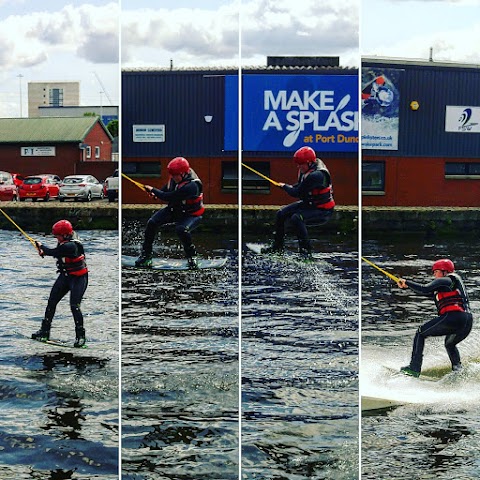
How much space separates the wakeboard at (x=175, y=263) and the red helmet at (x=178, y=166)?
18.1 inches

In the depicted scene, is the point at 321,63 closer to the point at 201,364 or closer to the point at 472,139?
the point at 472,139

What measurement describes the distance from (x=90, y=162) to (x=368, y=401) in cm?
188

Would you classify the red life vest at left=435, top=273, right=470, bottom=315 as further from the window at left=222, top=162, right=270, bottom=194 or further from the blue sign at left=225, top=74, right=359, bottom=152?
the window at left=222, top=162, right=270, bottom=194

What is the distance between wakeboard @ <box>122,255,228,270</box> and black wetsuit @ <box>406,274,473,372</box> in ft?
3.18

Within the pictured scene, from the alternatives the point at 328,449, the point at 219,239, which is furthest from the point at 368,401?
the point at 219,239

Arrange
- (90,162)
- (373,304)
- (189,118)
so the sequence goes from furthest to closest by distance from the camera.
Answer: (373,304)
(90,162)
(189,118)

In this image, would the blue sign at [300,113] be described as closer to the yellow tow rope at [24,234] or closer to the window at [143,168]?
the window at [143,168]

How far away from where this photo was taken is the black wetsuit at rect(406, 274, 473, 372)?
161 inches

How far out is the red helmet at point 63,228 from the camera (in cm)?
424

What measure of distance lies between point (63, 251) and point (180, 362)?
2.76ft

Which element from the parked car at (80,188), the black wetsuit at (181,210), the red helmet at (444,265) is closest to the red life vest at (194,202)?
the black wetsuit at (181,210)

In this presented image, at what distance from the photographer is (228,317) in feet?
14.1

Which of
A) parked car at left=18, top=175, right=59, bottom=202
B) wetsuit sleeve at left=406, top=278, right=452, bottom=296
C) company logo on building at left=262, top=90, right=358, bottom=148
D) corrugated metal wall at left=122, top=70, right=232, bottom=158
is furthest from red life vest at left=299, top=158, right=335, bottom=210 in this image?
parked car at left=18, top=175, right=59, bottom=202

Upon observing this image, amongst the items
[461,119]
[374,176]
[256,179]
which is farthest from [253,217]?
[461,119]
